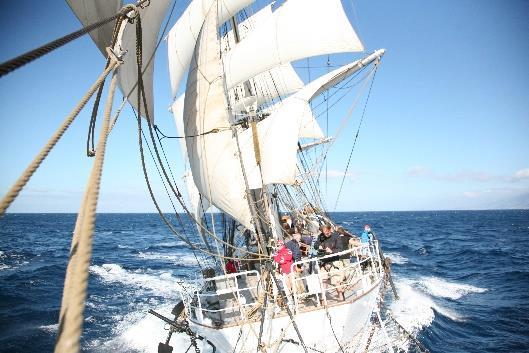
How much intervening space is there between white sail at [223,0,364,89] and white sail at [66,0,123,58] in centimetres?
1085

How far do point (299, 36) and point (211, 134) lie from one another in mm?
7701

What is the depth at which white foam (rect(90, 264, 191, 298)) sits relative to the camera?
2201 centimetres

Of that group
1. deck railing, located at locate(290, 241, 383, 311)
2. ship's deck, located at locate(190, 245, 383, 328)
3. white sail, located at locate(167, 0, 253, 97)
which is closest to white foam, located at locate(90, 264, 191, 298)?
ship's deck, located at locate(190, 245, 383, 328)

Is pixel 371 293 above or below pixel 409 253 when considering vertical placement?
above

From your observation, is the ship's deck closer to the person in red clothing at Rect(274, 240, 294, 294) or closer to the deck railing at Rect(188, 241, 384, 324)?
the deck railing at Rect(188, 241, 384, 324)

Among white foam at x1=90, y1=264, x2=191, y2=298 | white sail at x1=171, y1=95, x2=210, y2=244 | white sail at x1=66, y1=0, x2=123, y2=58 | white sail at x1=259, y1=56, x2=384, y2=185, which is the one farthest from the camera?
white sail at x1=171, y1=95, x2=210, y2=244

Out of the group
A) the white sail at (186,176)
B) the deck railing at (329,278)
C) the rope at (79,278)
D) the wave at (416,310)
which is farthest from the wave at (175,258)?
the rope at (79,278)

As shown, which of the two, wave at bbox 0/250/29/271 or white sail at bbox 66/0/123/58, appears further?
wave at bbox 0/250/29/271

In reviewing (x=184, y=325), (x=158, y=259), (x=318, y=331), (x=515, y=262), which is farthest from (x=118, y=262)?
(x=515, y=262)

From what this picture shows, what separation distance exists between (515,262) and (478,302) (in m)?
14.2

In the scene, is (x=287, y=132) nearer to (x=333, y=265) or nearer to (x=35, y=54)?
(x=333, y=265)

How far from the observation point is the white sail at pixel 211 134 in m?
10.6

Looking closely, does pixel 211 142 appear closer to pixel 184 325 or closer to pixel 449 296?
pixel 184 325

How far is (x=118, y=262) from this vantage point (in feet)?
104
